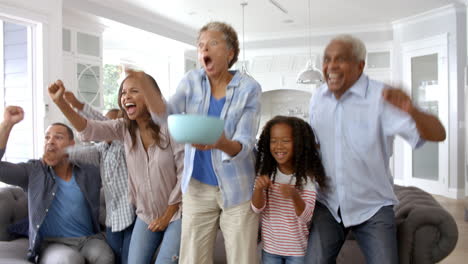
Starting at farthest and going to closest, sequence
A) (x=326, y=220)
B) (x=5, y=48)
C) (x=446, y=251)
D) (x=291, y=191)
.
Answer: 1. (x=5, y=48)
2. (x=446, y=251)
3. (x=326, y=220)
4. (x=291, y=191)

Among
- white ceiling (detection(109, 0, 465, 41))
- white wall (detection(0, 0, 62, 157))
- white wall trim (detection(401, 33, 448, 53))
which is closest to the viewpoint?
white wall (detection(0, 0, 62, 157))

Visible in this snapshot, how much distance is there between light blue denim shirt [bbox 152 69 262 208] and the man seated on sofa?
0.81 m

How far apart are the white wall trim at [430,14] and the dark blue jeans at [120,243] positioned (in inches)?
244

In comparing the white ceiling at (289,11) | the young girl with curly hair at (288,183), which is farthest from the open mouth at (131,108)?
the white ceiling at (289,11)

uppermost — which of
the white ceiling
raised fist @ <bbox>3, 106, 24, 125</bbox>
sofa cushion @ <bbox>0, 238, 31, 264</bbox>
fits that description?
the white ceiling

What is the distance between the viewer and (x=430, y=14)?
6.71 metres

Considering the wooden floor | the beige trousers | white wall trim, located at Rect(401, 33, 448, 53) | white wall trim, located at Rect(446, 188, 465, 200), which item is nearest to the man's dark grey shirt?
the beige trousers

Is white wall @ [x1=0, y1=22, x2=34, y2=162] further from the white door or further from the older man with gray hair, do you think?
the white door

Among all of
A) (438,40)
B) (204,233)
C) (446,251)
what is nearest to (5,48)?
(204,233)

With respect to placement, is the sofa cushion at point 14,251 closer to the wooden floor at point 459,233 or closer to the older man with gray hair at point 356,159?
the older man with gray hair at point 356,159

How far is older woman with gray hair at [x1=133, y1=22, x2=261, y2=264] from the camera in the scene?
146 centimetres

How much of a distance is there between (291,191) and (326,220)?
0.76 feet

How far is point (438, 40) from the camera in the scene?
6555mm

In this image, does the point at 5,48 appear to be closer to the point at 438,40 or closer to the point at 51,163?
the point at 51,163
